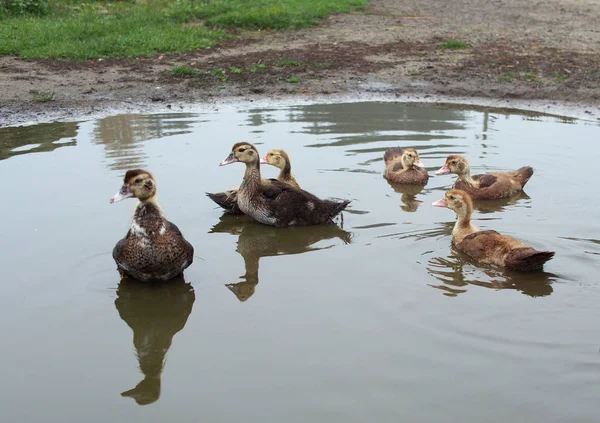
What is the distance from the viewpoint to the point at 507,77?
53.7 ft

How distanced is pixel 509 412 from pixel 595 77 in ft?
40.0

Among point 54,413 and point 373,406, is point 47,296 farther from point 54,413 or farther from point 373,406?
point 373,406

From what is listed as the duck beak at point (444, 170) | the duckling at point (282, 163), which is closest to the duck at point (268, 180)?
the duckling at point (282, 163)

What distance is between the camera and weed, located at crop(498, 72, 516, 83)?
1622cm

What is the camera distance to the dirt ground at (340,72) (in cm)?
1497

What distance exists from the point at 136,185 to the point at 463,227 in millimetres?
3536

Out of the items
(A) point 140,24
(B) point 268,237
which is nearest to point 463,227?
(B) point 268,237

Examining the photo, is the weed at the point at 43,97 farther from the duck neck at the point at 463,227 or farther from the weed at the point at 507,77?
the duck neck at the point at 463,227

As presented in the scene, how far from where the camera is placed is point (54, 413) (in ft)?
17.9

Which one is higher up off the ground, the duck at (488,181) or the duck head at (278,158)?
the duck head at (278,158)

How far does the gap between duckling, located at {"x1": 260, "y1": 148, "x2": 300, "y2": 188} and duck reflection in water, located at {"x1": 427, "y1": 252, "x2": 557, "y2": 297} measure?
264 centimetres

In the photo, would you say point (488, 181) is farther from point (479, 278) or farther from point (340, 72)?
point (340, 72)

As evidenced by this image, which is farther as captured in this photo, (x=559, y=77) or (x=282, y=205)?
(x=559, y=77)

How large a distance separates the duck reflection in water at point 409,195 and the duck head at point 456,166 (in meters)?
0.40
